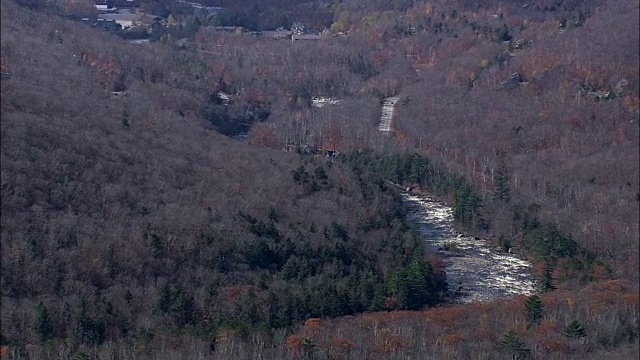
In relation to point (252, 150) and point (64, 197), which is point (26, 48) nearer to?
point (64, 197)

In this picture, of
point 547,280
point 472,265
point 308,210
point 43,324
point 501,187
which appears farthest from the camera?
point 308,210

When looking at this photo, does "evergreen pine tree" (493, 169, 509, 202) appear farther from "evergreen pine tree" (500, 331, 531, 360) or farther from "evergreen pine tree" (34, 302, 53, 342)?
"evergreen pine tree" (34, 302, 53, 342)

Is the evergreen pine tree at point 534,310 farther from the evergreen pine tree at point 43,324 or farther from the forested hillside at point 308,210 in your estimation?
the evergreen pine tree at point 43,324

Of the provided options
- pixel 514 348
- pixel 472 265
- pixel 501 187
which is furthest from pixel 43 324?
pixel 472 265

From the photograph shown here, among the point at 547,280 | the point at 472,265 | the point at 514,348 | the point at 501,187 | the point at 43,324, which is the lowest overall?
the point at 472,265

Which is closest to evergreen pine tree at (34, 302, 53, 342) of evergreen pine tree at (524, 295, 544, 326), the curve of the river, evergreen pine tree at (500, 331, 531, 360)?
evergreen pine tree at (500, 331, 531, 360)

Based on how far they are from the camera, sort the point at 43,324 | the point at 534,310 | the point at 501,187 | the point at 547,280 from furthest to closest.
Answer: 1. the point at 501,187
2. the point at 547,280
3. the point at 534,310
4. the point at 43,324

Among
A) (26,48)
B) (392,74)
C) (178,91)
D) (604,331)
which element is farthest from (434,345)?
(392,74)

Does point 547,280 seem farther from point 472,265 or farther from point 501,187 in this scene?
point 472,265

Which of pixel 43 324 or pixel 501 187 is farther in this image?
pixel 501 187
